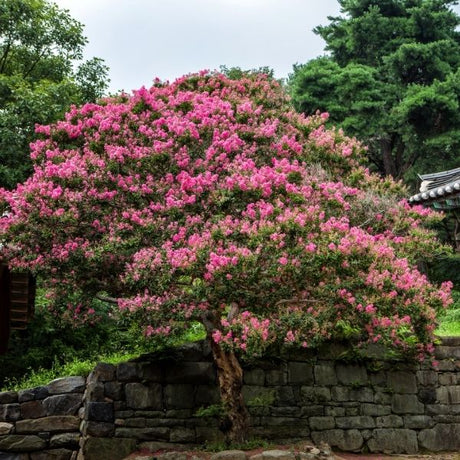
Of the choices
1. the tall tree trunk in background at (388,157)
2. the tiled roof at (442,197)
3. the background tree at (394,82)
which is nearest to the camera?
the tiled roof at (442,197)

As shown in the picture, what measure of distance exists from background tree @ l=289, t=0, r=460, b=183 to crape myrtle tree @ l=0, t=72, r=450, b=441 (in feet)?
45.3

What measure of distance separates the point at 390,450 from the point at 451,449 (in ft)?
4.22

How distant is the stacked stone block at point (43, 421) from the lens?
1088 centimetres

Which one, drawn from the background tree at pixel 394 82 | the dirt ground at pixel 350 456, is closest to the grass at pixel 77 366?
the dirt ground at pixel 350 456

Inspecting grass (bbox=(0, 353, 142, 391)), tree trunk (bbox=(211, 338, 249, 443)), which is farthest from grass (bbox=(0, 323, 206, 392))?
tree trunk (bbox=(211, 338, 249, 443))

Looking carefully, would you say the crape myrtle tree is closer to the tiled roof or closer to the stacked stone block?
the stacked stone block

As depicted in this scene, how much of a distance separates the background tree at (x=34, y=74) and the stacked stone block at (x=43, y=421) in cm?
539

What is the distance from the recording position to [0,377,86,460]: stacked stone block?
1088 cm

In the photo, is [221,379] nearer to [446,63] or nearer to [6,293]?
[6,293]

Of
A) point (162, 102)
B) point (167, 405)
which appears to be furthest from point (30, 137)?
point (167, 405)

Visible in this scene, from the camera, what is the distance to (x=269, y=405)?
1150cm

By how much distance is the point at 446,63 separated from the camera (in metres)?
25.9

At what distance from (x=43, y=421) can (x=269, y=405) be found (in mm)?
3817

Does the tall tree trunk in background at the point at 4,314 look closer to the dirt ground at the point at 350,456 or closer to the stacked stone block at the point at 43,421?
the stacked stone block at the point at 43,421
